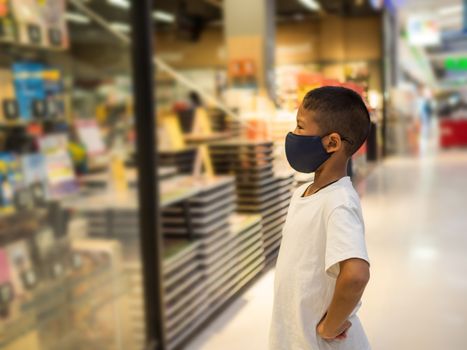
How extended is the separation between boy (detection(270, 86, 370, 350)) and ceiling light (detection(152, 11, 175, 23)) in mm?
11063

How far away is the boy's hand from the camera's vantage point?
3.18 feet

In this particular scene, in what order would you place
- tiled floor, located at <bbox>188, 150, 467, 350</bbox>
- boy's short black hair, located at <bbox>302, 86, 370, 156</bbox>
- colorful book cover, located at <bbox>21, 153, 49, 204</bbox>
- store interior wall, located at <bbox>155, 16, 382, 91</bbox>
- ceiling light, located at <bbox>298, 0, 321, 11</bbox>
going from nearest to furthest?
boy's short black hair, located at <bbox>302, 86, 370, 156</bbox> < tiled floor, located at <bbox>188, 150, 467, 350</bbox> < colorful book cover, located at <bbox>21, 153, 49, 204</bbox> < ceiling light, located at <bbox>298, 0, 321, 11</bbox> < store interior wall, located at <bbox>155, 16, 382, 91</bbox>

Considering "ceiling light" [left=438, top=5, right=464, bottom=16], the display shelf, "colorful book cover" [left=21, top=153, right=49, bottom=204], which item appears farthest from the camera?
"ceiling light" [left=438, top=5, right=464, bottom=16]

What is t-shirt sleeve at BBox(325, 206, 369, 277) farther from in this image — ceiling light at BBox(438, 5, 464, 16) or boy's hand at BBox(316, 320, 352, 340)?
ceiling light at BBox(438, 5, 464, 16)

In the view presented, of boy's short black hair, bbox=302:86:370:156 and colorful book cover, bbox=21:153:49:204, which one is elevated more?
boy's short black hair, bbox=302:86:370:156

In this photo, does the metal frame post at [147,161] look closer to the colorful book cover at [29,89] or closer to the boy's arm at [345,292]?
the colorful book cover at [29,89]

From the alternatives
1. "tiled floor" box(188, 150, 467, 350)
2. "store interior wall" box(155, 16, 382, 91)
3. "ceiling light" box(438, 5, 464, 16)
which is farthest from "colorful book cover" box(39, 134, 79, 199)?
"ceiling light" box(438, 5, 464, 16)

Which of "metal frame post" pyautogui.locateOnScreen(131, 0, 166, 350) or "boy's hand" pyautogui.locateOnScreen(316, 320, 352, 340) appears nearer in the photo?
"boy's hand" pyautogui.locateOnScreen(316, 320, 352, 340)

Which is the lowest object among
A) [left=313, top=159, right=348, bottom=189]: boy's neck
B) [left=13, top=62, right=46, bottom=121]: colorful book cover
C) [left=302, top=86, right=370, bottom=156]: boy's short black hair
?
[left=313, top=159, right=348, bottom=189]: boy's neck

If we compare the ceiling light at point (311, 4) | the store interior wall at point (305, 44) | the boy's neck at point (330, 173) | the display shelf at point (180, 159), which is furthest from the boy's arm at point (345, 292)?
the store interior wall at point (305, 44)

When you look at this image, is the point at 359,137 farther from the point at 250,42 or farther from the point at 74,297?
Result: the point at 250,42

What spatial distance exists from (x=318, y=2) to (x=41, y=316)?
402 inches

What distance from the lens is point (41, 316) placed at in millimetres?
2551

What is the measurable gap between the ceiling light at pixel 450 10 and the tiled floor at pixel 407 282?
30.5ft
